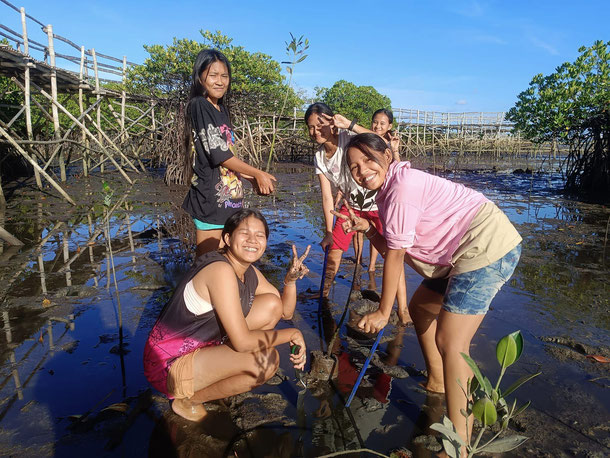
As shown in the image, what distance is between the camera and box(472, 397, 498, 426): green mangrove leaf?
0.96 metres

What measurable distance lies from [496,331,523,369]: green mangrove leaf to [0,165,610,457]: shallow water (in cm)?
129

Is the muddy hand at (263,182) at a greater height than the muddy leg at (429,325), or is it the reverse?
the muddy hand at (263,182)

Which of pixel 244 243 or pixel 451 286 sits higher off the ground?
pixel 244 243

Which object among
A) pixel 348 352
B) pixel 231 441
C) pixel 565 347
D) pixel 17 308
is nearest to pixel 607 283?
pixel 565 347

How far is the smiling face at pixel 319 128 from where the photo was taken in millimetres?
3223

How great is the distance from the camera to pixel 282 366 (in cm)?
273

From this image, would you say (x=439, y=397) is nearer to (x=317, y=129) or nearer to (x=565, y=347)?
(x=565, y=347)

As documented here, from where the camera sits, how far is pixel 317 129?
3.26m

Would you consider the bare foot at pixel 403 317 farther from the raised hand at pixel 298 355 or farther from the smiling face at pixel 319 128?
the smiling face at pixel 319 128

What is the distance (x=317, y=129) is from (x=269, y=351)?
6.10 feet

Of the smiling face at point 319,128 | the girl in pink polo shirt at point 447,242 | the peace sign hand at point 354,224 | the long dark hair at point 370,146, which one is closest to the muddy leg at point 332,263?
the smiling face at point 319,128

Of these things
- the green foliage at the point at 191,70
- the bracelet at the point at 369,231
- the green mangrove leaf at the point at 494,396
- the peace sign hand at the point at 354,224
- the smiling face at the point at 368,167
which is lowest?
the green mangrove leaf at the point at 494,396

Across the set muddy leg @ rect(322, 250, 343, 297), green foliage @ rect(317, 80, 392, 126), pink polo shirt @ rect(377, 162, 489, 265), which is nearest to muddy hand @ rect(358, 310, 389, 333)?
pink polo shirt @ rect(377, 162, 489, 265)

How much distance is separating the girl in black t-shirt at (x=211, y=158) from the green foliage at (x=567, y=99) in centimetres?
1124
